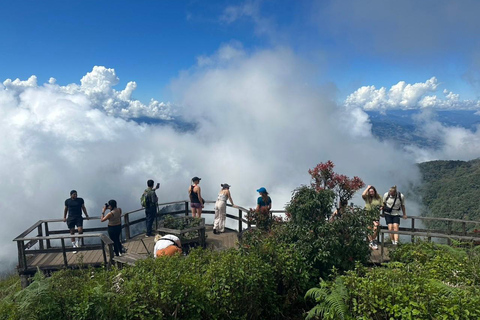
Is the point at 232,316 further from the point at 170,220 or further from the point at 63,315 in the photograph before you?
the point at 170,220

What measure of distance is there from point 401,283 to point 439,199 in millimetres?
81226

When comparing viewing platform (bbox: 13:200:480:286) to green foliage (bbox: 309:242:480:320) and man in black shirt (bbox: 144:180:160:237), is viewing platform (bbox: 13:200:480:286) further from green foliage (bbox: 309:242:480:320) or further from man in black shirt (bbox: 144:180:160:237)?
green foliage (bbox: 309:242:480:320)

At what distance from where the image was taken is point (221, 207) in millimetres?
11523

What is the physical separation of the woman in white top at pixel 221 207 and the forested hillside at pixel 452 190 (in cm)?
4763

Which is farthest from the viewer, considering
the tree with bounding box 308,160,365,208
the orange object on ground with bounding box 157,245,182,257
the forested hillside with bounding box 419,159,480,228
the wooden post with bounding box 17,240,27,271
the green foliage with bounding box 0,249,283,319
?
the forested hillside with bounding box 419,159,480,228

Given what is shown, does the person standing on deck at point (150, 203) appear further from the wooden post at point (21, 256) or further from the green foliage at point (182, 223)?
the wooden post at point (21, 256)

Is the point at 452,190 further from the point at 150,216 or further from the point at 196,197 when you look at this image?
the point at 150,216

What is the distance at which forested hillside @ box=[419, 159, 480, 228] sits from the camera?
59.0 m

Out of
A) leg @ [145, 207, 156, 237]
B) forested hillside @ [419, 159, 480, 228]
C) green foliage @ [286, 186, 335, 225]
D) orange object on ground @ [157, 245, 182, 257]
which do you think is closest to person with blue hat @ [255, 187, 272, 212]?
green foliage @ [286, 186, 335, 225]

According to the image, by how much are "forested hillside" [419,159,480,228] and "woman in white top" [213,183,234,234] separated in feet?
156

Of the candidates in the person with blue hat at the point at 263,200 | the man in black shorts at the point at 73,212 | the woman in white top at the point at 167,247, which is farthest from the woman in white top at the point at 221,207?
the man in black shorts at the point at 73,212

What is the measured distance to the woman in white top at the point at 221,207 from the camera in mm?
11438

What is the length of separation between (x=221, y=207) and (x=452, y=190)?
79.5 meters

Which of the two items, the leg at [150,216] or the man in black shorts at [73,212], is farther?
the leg at [150,216]
